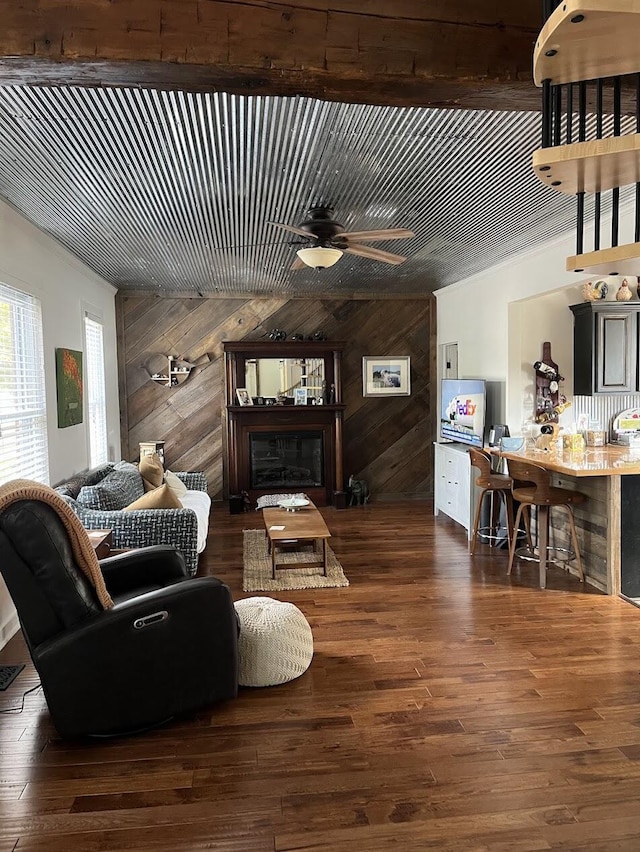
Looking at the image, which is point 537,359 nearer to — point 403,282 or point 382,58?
point 403,282

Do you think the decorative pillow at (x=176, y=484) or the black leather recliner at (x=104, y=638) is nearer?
the black leather recliner at (x=104, y=638)

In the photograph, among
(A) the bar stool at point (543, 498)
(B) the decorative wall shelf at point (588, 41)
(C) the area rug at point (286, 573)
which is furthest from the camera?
(C) the area rug at point (286, 573)

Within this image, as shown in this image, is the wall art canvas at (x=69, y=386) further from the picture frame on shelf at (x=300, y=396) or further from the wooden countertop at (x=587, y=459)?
the wooden countertop at (x=587, y=459)

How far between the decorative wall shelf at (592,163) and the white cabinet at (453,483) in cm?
459

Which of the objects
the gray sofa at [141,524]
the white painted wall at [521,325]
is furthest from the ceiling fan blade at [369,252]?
the gray sofa at [141,524]

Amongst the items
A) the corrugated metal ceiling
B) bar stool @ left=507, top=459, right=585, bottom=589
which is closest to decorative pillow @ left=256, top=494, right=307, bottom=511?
the corrugated metal ceiling

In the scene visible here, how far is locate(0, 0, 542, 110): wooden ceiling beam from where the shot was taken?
190 cm

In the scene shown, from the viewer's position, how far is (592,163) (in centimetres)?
165

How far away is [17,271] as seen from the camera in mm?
4320

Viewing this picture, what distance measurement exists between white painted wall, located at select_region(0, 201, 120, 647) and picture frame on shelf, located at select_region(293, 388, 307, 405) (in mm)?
2434

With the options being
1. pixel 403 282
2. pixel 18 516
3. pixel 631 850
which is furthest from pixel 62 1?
pixel 403 282

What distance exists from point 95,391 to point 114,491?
199 centimetres

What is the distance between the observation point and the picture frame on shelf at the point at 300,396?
318 inches

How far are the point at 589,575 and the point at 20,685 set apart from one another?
379cm
